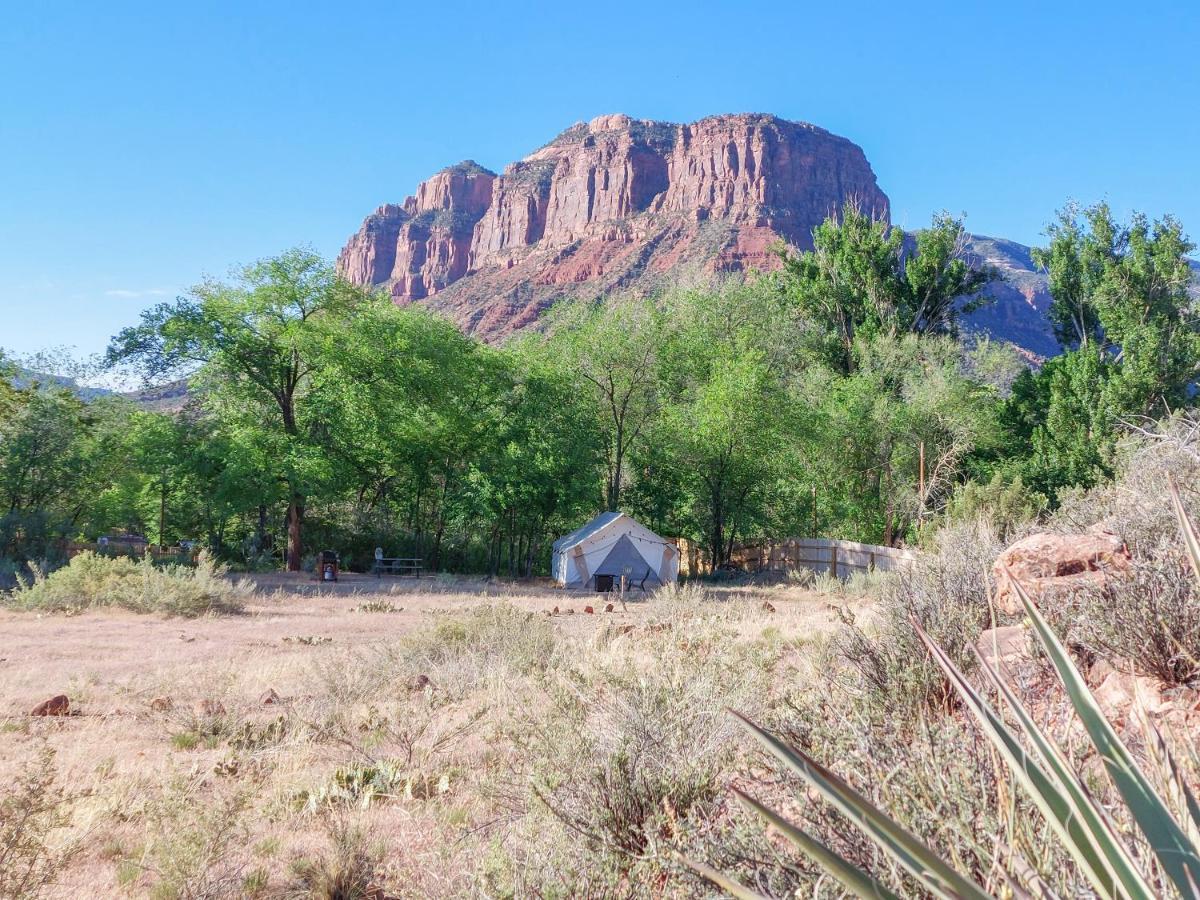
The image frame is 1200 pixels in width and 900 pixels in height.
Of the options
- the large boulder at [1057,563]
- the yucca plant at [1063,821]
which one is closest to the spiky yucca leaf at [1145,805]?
the yucca plant at [1063,821]

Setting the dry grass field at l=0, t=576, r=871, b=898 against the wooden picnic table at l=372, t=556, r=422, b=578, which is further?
the wooden picnic table at l=372, t=556, r=422, b=578

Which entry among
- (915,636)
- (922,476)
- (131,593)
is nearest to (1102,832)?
(915,636)

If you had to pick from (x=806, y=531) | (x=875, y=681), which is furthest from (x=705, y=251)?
(x=875, y=681)

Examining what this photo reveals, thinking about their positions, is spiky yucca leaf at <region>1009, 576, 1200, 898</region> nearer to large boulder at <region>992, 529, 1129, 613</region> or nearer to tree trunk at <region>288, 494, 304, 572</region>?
large boulder at <region>992, 529, 1129, 613</region>

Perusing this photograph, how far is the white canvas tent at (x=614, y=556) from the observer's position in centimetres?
2047

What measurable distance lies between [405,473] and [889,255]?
66.2 ft

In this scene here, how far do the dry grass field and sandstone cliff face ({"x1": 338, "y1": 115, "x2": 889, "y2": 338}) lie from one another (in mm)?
76316

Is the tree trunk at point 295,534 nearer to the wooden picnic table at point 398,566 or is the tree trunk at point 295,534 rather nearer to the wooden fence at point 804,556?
the wooden picnic table at point 398,566

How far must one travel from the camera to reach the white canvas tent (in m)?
20.5

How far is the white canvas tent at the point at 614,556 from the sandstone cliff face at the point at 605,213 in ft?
209

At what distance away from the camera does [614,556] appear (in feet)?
67.5

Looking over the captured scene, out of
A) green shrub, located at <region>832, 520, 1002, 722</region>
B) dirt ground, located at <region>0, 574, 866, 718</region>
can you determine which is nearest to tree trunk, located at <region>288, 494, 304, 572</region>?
dirt ground, located at <region>0, 574, 866, 718</region>

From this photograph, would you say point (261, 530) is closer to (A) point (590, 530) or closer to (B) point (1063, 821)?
(A) point (590, 530)

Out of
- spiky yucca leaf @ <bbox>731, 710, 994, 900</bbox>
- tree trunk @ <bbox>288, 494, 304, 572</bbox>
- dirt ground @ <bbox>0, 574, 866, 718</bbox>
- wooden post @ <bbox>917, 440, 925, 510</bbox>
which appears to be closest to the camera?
spiky yucca leaf @ <bbox>731, 710, 994, 900</bbox>
